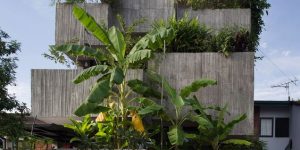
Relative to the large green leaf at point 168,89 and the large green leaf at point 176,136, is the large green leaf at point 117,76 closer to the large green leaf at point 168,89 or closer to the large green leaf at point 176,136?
the large green leaf at point 168,89

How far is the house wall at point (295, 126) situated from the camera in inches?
915

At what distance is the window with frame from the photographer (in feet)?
80.5

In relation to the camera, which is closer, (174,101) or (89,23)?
(174,101)

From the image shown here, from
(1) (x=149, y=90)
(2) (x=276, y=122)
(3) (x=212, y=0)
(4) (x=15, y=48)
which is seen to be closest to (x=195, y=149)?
(1) (x=149, y=90)

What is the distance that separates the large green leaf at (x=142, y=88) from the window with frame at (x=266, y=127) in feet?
37.2

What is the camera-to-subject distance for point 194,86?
46.3 ft

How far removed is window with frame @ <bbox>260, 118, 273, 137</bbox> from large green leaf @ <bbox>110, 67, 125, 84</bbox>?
13.0 metres

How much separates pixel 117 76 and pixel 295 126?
1323 cm

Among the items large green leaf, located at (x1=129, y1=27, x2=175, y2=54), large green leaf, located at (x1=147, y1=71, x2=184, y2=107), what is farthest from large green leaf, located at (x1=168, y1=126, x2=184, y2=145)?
large green leaf, located at (x1=129, y1=27, x2=175, y2=54)

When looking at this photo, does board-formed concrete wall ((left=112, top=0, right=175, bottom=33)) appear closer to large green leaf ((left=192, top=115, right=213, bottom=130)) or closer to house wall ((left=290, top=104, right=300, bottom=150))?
large green leaf ((left=192, top=115, right=213, bottom=130))

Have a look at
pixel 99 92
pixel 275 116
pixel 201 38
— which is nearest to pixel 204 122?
pixel 99 92

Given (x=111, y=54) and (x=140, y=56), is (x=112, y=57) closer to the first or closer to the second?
(x=111, y=54)

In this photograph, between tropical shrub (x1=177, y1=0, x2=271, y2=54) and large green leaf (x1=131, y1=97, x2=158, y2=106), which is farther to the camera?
tropical shrub (x1=177, y1=0, x2=271, y2=54)

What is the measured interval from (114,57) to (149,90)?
51.4 inches
